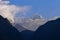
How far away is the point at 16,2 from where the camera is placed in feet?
4.11

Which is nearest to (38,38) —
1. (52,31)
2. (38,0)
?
(52,31)

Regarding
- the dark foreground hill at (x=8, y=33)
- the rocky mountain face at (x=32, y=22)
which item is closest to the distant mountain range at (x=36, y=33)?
the dark foreground hill at (x=8, y=33)

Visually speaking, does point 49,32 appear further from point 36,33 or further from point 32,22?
point 32,22

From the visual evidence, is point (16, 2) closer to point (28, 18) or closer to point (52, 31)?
point (28, 18)

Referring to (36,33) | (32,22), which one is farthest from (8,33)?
(32,22)

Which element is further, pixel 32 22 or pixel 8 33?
pixel 32 22

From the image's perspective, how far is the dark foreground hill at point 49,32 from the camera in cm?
74

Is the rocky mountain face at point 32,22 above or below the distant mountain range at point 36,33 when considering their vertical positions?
above

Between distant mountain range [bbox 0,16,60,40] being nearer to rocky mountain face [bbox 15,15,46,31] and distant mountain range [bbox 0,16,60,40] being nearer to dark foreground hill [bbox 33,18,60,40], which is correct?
dark foreground hill [bbox 33,18,60,40]

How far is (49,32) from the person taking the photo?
0.75m

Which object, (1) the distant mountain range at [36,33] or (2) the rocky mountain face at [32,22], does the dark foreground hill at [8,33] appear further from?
(2) the rocky mountain face at [32,22]

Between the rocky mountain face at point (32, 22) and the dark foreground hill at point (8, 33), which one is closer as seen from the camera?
the dark foreground hill at point (8, 33)

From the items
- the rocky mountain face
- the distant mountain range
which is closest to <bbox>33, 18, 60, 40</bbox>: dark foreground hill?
the distant mountain range

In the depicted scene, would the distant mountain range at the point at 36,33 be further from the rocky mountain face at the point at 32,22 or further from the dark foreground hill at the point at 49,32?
the rocky mountain face at the point at 32,22
